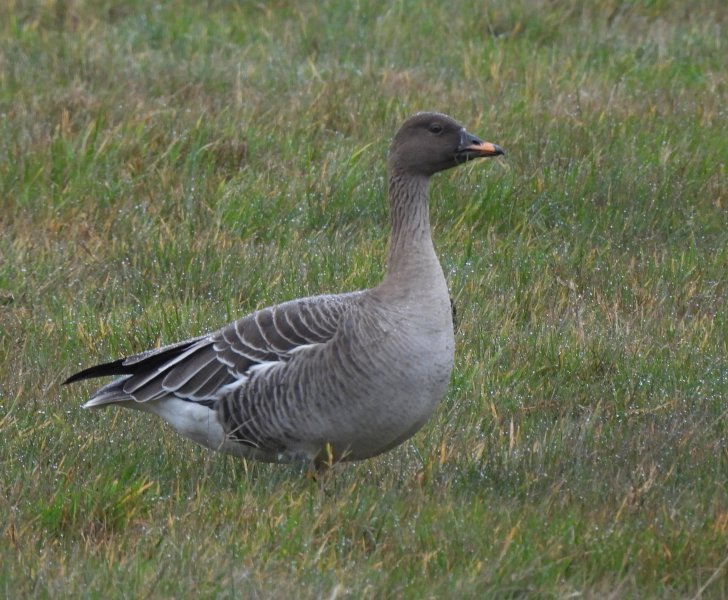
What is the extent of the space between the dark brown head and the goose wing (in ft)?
1.98

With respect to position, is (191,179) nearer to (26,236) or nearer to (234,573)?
(26,236)

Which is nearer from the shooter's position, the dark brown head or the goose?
the goose

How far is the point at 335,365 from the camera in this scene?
5148 mm

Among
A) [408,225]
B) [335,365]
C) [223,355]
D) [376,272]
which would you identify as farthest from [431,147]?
[376,272]

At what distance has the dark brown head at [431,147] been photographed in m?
5.69

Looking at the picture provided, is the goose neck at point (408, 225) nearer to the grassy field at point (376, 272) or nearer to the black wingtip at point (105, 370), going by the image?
the grassy field at point (376, 272)

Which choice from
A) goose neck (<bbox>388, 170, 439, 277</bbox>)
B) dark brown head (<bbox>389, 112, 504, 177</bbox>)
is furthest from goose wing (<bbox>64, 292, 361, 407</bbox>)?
dark brown head (<bbox>389, 112, 504, 177</bbox>)

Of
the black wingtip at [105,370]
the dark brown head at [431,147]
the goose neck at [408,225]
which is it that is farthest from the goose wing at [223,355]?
the dark brown head at [431,147]

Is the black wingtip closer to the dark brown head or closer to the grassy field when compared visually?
the grassy field

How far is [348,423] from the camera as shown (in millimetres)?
5105

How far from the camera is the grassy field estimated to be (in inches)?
181

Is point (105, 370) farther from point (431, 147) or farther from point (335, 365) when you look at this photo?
point (431, 147)

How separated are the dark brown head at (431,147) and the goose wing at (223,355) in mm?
605

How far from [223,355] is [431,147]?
120cm
